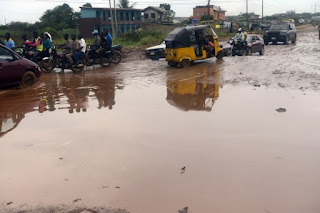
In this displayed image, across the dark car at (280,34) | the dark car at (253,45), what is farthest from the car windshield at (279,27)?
the dark car at (253,45)

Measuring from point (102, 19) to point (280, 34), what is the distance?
32.3 meters

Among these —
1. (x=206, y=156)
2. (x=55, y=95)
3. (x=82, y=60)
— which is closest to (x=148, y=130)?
(x=206, y=156)

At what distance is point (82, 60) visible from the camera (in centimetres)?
1495

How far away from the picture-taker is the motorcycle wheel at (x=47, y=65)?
14484 mm

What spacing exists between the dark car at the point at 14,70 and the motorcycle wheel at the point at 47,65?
9.80ft

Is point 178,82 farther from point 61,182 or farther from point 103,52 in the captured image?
point 61,182

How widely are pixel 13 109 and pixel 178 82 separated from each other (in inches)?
217

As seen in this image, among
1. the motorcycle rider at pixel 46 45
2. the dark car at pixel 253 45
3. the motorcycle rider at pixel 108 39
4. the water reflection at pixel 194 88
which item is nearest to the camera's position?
the water reflection at pixel 194 88

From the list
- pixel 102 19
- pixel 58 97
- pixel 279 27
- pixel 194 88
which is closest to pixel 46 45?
pixel 58 97

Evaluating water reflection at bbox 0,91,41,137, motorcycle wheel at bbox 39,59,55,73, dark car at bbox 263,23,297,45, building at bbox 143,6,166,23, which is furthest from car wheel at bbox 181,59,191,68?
building at bbox 143,6,166,23

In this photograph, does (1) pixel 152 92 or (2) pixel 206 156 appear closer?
(2) pixel 206 156

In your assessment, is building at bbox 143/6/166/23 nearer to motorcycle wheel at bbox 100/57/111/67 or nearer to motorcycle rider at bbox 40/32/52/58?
motorcycle wheel at bbox 100/57/111/67

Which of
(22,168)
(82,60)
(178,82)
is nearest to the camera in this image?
(22,168)

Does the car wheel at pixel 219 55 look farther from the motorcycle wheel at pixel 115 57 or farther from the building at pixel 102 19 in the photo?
the building at pixel 102 19
